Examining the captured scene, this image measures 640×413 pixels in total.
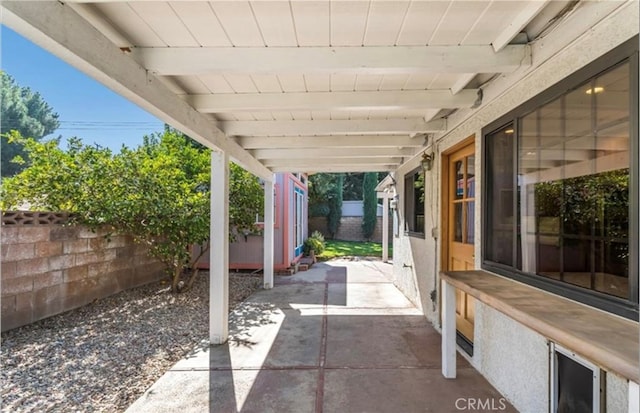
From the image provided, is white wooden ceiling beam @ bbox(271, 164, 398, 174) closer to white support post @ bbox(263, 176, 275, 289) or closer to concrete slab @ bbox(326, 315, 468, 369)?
white support post @ bbox(263, 176, 275, 289)

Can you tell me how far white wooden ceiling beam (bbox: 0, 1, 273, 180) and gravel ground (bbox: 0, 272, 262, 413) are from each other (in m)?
2.31

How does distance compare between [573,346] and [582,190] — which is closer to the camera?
[573,346]

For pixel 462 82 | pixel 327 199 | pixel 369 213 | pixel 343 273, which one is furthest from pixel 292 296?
pixel 369 213

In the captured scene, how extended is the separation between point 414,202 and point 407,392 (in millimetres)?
3460

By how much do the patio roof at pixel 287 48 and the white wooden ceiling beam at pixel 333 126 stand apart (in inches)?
23.2

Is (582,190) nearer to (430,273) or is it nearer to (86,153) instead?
(430,273)

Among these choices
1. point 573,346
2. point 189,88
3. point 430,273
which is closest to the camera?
point 573,346

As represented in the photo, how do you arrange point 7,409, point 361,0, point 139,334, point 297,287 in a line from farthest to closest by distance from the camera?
point 297,287
point 139,334
point 7,409
point 361,0

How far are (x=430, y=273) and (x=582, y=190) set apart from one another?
2.90 m

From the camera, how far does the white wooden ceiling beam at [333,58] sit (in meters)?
2.19

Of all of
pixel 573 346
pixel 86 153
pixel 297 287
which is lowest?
pixel 297 287

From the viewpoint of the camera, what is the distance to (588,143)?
189 cm

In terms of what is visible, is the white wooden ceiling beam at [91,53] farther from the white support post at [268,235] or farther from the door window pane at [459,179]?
the white support post at [268,235]

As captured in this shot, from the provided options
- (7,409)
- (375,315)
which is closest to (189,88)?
(7,409)
